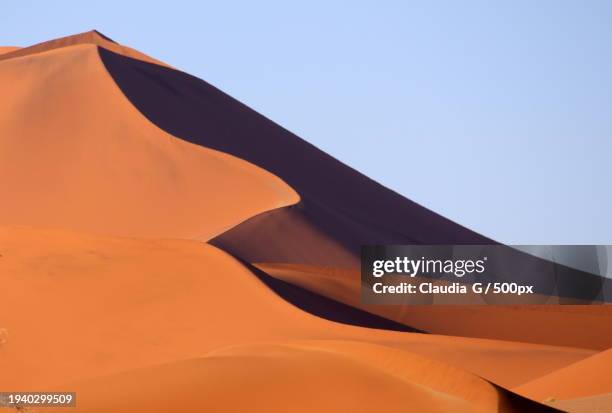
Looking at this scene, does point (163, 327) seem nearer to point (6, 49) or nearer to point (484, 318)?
point (484, 318)

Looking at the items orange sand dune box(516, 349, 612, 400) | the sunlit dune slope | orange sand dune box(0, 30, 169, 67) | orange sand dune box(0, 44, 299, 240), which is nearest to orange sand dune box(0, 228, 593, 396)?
orange sand dune box(516, 349, 612, 400)

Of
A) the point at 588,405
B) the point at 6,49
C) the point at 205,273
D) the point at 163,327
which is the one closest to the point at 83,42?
the point at 6,49

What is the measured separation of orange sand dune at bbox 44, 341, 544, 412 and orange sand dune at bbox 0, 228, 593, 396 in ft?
18.3

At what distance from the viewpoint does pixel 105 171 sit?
44562 millimetres

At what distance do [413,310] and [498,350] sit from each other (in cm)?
886

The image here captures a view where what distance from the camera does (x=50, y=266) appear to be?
25.2m

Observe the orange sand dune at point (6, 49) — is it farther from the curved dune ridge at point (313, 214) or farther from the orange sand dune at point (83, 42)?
the curved dune ridge at point (313, 214)

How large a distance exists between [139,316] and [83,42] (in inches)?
1364

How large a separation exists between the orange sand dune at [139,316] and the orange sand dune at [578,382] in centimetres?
336

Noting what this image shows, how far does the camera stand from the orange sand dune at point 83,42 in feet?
183

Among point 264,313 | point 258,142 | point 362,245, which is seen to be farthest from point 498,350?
point 258,142

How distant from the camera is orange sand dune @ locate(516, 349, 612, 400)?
2042cm

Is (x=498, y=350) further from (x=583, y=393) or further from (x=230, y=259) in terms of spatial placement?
(x=583, y=393)

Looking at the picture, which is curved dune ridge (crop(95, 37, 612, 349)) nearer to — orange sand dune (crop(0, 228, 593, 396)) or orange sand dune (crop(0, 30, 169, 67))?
orange sand dune (crop(0, 30, 169, 67))
